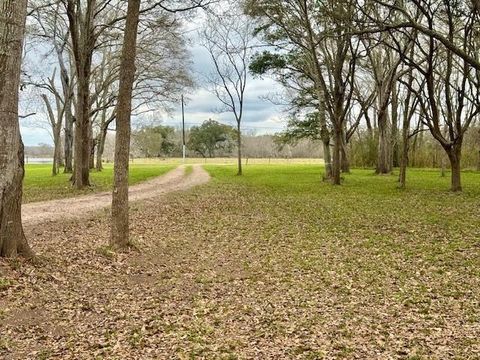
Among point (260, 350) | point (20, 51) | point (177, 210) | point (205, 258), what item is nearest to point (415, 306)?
point (260, 350)

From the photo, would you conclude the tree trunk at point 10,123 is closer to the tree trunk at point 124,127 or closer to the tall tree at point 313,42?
the tree trunk at point 124,127

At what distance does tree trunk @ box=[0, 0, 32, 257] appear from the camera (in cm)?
603

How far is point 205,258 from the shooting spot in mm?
8578

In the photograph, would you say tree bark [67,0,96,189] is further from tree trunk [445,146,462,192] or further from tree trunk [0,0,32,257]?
tree trunk [445,146,462,192]

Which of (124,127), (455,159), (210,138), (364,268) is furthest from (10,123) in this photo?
(210,138)

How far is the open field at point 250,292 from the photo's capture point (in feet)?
14.6

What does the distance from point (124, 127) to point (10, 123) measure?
89.9 inches

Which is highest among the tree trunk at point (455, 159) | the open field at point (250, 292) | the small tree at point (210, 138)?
the small tree at point (210, 138)

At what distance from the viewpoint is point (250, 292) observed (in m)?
6.36

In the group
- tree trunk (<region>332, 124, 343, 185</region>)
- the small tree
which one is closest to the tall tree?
tree trunk (<region>332, 124, 343, 185</region>)

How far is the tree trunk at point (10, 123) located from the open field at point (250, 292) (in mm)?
549

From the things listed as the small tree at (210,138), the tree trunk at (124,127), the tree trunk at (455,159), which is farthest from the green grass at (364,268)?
the small tree at (210,138)

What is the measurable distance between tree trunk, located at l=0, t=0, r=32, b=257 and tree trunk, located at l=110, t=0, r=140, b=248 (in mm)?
2081

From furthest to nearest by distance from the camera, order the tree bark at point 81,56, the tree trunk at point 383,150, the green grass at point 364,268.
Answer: the tree trunk at point 383,150 < the tree bark at point 81,56 < the green grass at point 364,268
